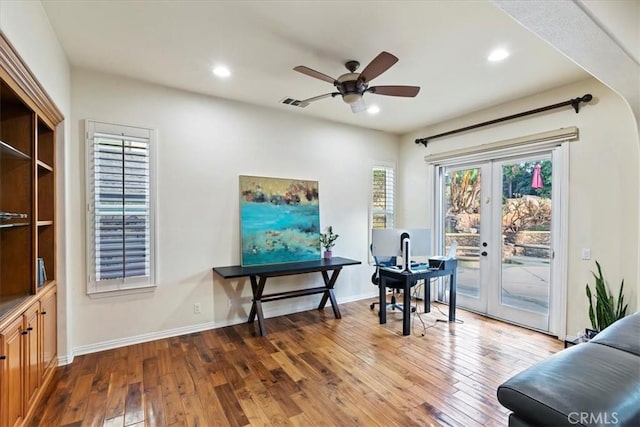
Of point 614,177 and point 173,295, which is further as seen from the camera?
point 173,295

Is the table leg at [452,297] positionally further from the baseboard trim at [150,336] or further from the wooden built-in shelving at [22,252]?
the wooden built-in shelving at [22,252]

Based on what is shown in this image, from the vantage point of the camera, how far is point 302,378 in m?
2.74

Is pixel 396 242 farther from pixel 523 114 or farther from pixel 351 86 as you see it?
pixel 523 114

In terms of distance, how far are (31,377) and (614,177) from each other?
209 inches

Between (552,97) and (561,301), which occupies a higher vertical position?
(552,97)

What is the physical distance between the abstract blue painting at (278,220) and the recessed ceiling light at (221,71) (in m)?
1.26

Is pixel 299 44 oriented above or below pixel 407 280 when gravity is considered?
above

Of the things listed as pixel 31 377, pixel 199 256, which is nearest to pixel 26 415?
pixel 31 377

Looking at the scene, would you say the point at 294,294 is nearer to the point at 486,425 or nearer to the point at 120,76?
the point at 486,425

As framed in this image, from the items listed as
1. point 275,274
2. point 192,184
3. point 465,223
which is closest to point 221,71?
point 192,184

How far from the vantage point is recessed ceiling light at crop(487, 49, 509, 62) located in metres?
2.79

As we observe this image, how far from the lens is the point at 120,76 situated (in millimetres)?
3348

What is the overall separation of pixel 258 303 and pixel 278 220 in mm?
1124

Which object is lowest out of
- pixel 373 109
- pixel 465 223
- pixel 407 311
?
pixel 407 311
